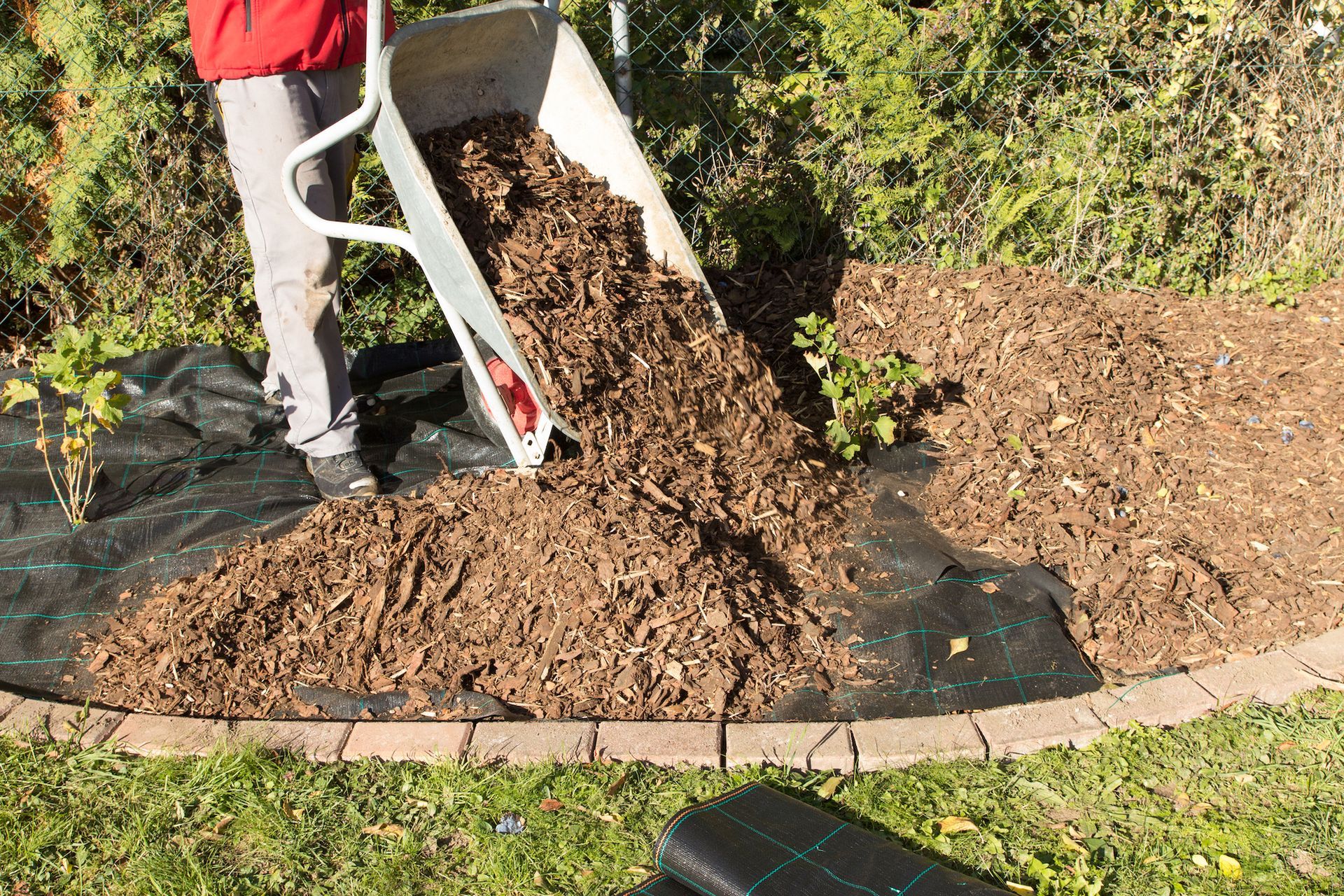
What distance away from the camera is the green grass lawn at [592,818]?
7.11ft

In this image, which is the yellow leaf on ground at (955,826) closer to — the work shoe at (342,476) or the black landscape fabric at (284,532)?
the black landscape fabric at (284,532)

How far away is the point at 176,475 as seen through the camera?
142 inches

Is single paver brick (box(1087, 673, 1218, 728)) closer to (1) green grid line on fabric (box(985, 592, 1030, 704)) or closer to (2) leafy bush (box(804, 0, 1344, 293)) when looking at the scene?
(1) green grid line on fabric (box(985, 592, 1030, 704))

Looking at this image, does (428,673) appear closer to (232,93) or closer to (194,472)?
(194,472)

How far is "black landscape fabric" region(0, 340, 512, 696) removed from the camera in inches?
120

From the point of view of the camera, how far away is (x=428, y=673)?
108 inches

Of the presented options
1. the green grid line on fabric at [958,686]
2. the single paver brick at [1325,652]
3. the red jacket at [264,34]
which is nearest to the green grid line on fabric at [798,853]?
the green grid line on fabric at [958,686]

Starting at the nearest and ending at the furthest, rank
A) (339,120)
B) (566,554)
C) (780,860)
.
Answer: (780,860), (566,554), (339,120)

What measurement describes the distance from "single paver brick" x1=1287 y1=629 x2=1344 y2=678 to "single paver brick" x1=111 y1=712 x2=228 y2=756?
2817mm

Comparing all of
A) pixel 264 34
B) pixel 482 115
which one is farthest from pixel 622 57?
pixel 264 34

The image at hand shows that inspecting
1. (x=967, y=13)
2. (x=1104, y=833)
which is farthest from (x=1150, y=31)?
(x=1104, y=833)

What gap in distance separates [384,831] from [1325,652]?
2486mm

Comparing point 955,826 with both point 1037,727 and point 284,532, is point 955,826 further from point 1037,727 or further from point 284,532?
point 284,532

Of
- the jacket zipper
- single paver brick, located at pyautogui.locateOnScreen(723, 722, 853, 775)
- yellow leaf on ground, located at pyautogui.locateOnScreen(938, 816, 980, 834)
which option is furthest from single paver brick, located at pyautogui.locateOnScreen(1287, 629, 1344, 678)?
the jacket zipper
